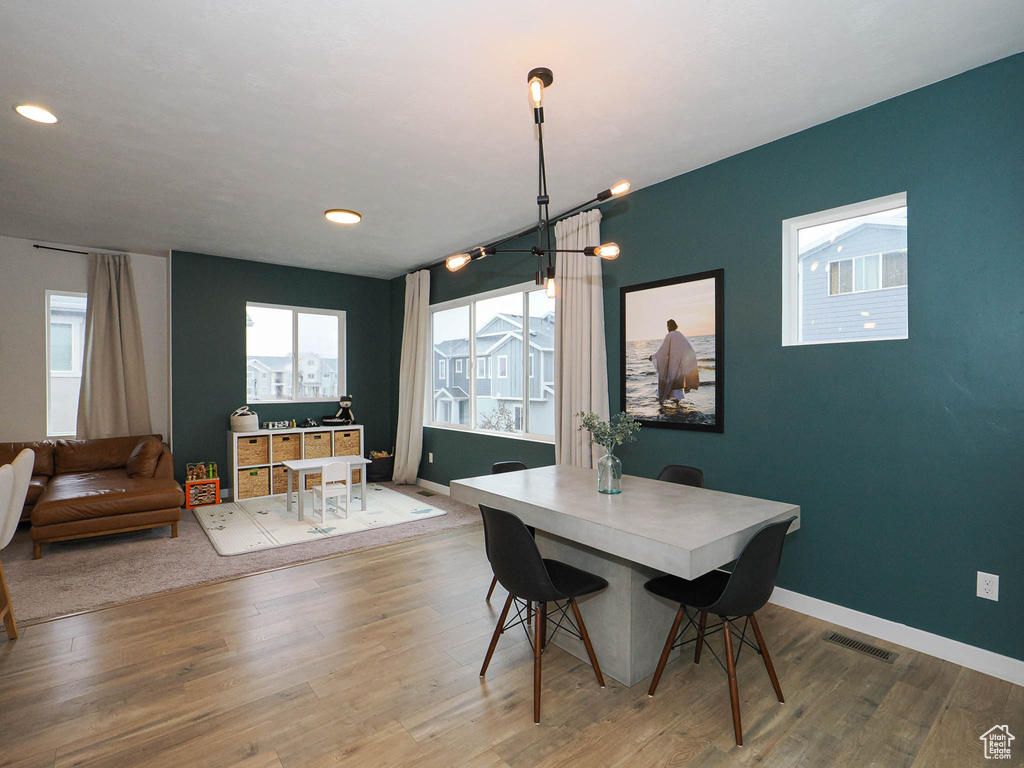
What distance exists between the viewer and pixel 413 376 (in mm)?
6492

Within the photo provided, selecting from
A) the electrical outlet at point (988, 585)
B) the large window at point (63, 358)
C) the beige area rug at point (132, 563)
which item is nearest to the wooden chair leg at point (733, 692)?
the electrical outlet at point (988, 585)

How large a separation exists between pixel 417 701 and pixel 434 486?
4.12 meters

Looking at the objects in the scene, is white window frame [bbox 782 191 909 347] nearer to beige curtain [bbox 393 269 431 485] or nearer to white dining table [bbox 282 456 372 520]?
white dining table [bbox 282 456 372 520]

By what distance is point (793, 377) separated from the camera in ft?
9.89

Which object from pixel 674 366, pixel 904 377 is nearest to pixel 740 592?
pixel 904 377

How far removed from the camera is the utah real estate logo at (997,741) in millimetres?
1851

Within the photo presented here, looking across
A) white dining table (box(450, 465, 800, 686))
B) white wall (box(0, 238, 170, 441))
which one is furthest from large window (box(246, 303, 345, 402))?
white dining table (box(450, 465, 800, 686))

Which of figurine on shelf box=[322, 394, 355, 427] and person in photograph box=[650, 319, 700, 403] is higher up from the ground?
person in photograph box=[650, 319, 700, 403]

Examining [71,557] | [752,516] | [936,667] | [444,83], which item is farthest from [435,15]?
[71,557]

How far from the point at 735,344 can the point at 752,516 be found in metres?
1.44

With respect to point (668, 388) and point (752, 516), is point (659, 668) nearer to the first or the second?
point (752, 516)

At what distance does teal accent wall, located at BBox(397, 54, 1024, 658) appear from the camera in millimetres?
2332

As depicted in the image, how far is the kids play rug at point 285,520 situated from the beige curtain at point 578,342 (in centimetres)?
180

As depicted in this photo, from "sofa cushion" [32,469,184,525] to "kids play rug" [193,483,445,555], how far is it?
521 mm
